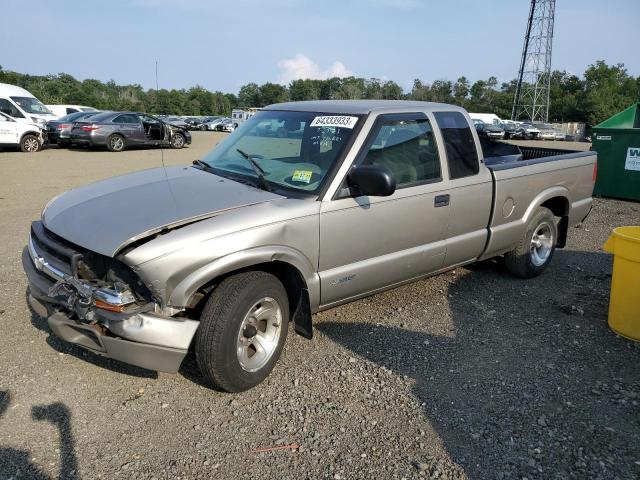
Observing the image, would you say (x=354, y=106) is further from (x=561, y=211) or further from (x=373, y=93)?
(x=373, y=93)

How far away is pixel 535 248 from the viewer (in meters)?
5.92

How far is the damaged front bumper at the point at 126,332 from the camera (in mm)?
2955

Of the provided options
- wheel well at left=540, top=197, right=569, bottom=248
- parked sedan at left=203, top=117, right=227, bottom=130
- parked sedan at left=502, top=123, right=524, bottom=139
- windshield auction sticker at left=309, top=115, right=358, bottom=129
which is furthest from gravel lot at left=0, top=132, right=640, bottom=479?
parked sedan at left=203, top=117, right=227, bottom=130

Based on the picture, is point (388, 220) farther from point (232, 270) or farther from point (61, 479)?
point (61, 479)

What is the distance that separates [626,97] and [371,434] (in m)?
100.0

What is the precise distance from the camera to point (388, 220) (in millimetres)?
A: 4051

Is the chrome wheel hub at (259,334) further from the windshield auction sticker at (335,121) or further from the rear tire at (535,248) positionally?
the rear tire at (535,248)

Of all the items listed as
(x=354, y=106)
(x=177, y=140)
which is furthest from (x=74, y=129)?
(x=354, y=106)

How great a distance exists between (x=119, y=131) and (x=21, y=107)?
5050mm

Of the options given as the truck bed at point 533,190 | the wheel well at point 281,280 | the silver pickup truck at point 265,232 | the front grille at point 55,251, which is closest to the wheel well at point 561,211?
the truck bed at point 533,190

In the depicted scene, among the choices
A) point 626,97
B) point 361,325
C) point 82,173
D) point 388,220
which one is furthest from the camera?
point 626,97

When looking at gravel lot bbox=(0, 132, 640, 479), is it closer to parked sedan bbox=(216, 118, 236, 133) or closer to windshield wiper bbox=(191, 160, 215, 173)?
windshield wiper bbox=(191, 160, 215, 173)

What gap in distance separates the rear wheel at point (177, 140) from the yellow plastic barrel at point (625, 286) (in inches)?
787

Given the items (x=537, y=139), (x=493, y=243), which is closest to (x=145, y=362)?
(x=493, y=243)
